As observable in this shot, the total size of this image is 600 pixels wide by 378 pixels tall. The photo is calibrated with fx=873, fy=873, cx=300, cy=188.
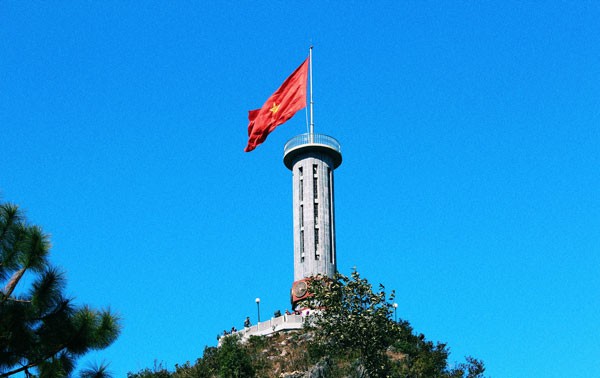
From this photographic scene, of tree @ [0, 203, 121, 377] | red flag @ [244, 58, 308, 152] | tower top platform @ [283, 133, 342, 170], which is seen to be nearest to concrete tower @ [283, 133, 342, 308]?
tower top platform @ [283, 133, 342, 170]

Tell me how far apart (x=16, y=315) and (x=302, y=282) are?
45.7 m

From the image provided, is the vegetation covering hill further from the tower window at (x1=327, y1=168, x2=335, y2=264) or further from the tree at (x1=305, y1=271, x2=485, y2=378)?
the tower window at (x1=327, y1=168, x2=335, y2=264)

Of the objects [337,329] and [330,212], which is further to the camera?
[330,212]

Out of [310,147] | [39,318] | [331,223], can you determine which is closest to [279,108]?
[310,147]

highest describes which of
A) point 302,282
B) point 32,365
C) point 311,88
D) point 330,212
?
point 311,88

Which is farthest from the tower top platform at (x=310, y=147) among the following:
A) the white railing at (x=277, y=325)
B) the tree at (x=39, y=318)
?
the tree at (x=39, y=318)

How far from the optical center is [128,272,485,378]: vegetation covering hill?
52844mm

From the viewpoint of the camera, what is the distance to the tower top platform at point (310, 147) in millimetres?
71125

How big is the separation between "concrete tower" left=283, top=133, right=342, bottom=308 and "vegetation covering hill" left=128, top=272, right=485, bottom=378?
9262mm

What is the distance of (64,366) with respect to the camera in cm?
2267

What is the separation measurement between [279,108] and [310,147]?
6.87 m

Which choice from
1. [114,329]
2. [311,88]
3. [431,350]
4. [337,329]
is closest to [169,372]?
[337,329]

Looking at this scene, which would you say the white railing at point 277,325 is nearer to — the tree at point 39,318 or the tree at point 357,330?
the tree at point 357,330

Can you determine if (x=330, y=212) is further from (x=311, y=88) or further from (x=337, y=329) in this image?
(x=337, y=329)
